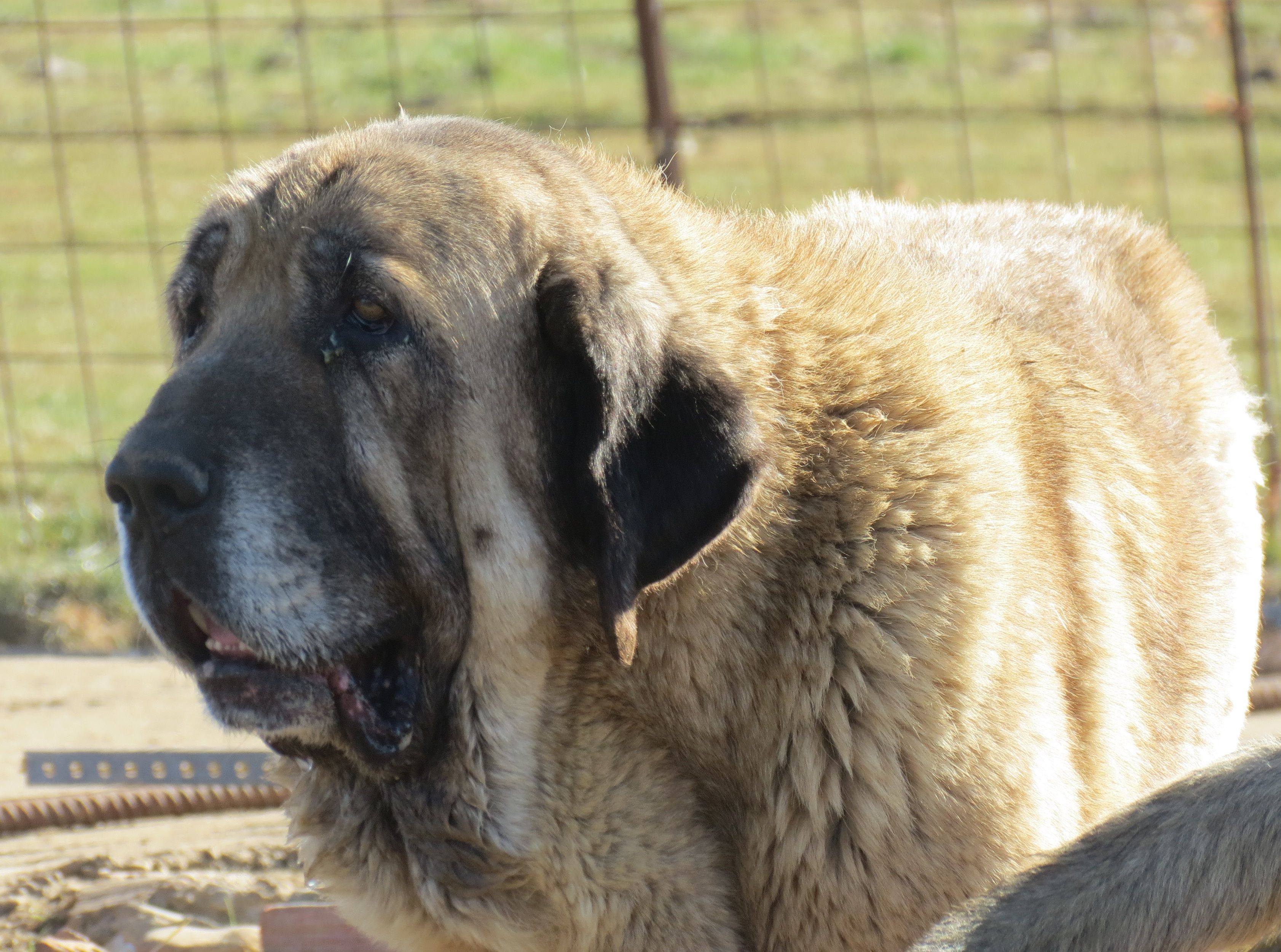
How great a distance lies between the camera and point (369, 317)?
279 cm

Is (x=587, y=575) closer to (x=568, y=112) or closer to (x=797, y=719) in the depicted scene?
(x=797, y=719)

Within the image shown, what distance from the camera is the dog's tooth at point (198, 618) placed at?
9.13 feet

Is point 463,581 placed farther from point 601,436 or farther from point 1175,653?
point 1175,653

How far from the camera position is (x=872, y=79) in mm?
16641

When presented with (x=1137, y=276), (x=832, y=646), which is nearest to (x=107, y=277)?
(x=1137, y=276)

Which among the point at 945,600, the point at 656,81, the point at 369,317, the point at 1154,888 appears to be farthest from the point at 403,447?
the point at 656,81

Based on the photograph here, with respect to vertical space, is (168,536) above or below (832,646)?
above

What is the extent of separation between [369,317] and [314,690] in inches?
27.1

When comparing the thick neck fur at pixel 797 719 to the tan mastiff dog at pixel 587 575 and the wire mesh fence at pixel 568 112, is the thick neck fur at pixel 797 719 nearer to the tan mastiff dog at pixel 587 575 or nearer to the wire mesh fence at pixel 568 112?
the tan mastiff dog at pixel 587 575

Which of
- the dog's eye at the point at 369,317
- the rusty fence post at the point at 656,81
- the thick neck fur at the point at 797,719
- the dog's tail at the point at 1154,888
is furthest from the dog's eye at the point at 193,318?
the rusty fence post at the point at 656,81

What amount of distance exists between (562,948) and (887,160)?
1325 centimetres

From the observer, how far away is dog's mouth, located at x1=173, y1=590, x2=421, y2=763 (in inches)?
112

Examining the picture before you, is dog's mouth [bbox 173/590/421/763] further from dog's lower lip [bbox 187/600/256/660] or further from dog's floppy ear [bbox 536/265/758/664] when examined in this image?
dog's floppy ear [bbox 536/265/758/664]

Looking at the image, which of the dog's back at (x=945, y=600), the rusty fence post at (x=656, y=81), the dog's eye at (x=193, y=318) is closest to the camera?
the dog's back at (x=945, y=600)
